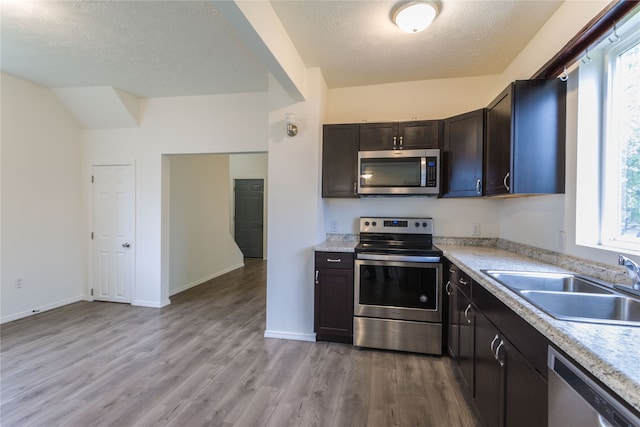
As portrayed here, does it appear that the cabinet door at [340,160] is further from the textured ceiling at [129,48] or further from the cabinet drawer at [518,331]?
the cabinet drawer at [518,331]

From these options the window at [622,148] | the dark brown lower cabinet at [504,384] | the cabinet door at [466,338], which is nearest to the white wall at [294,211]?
the cabinet door at [466,338]

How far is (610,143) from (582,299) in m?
0.98

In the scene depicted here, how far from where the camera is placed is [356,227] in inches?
129

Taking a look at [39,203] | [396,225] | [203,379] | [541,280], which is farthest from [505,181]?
[39,203]

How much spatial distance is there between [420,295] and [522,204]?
1.18 metres

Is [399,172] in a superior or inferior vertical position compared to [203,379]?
superior

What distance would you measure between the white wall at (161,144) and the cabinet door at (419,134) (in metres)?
1.62

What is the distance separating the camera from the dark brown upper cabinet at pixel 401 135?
2.83 metres

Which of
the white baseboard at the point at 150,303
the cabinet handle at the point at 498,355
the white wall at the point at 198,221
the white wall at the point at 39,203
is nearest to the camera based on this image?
the cabinet handle at the point at 498,355

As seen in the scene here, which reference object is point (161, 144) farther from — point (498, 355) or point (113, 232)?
point (498, 355)

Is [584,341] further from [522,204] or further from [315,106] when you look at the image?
[315,106]

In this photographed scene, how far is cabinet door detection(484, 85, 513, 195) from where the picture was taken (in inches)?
80.2

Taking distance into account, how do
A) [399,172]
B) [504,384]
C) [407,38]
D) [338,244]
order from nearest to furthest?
[504,384], [407,38], [399,172], [338,244]

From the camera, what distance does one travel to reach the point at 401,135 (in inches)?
113
